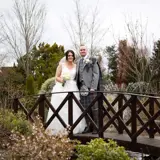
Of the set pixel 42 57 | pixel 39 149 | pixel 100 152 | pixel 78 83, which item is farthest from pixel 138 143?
pixel 42 57

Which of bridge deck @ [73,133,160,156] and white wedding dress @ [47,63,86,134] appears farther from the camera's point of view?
white wedding dress @ [47,63,86,134]

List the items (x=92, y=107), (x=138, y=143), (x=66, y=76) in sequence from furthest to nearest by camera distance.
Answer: (x=66, y=76)
(x=92, y=107)
(x=138, y=143)

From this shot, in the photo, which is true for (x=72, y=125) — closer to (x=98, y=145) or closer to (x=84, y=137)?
(x=84, y=137)

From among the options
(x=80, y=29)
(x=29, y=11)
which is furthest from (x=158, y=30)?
(x=29, y=11)

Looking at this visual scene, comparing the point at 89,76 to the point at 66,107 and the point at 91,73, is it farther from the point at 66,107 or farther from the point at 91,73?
the point at 66,107

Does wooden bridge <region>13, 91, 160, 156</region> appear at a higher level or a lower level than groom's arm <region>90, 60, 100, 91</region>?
lower

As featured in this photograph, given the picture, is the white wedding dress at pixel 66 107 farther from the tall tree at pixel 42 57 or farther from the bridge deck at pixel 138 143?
the tall tree at pixel 42 57

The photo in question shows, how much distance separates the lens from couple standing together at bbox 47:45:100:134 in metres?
7.55

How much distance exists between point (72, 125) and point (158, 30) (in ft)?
48.6

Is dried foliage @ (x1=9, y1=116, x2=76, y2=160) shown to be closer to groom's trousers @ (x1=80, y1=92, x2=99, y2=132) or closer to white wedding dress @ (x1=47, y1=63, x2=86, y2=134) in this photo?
groom's trousers @ (x1=80, y1=92, x2=99, y2=132)

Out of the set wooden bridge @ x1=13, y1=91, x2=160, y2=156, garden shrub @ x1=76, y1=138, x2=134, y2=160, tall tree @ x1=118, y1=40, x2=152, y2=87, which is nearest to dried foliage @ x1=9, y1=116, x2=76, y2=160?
garden shrub @ x1=76, y1=138, x2=134, y2=160

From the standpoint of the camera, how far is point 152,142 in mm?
6359

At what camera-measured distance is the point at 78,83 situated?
7754mm

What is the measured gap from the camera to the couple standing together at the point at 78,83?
7555 mm
